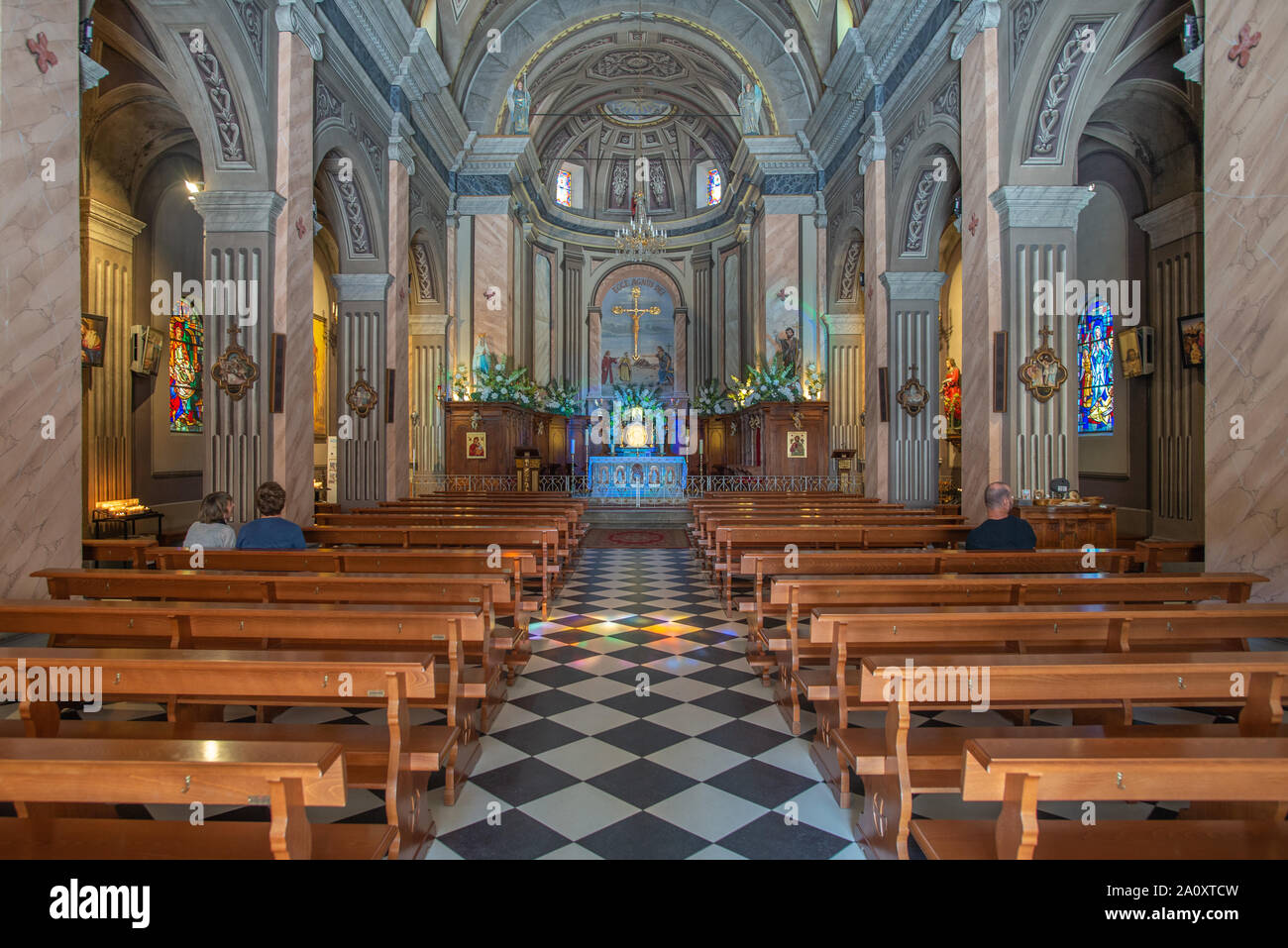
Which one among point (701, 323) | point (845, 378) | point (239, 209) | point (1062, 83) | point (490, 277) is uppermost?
point (701, 323)

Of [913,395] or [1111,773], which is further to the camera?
[913,395]

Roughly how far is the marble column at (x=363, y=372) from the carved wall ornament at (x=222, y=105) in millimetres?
4128

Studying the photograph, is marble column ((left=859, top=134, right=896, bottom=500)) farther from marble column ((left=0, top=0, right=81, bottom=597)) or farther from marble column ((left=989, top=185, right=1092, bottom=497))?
marble column ((left=0, top=0, right=81, bottom=597))

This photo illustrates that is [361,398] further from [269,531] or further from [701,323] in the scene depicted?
[701,323]

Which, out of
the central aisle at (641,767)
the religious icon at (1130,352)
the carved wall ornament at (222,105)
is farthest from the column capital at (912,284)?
the carved wall ornament at (222,105)

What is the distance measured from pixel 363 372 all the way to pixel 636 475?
7.20 metres

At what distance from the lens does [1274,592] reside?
4.95 m

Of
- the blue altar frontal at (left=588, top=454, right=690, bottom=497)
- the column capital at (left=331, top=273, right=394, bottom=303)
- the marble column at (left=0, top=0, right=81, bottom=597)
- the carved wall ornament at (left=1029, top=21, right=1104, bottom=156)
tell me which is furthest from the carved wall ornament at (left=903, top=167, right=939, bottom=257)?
the marble column at (left=0, top=0, right=81, bottom=597)

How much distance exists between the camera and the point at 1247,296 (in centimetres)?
517

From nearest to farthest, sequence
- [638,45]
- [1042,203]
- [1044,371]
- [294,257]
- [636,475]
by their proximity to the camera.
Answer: [1044,371] → [1042,203] → [294,257] → [636,475] → [638,45]

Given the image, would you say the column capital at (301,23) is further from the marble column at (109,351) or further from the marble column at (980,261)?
the marble column at (980,261)

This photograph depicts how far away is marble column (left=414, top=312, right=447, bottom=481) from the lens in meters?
16.8

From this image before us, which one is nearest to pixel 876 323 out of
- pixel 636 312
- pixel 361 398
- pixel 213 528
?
pixel 361 398
